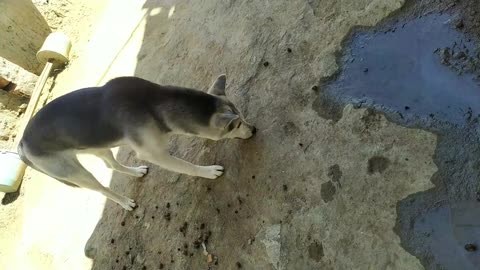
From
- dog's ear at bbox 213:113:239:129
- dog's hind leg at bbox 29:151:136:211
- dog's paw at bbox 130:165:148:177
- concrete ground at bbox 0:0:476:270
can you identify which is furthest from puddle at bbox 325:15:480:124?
dog's hind leg at bbox 29:151:136:211

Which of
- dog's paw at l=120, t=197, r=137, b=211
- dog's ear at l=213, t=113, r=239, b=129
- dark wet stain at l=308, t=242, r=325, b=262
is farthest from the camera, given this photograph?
dog's paw at l=120, t=197, r=137, b=211

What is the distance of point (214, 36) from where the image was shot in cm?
669

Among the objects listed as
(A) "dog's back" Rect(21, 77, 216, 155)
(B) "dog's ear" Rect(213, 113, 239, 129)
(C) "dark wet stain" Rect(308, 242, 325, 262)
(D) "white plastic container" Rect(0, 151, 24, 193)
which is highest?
(A) "dog's back" Rect(21, 77, 216, 155)

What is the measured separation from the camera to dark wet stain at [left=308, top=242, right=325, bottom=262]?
4.54 meters

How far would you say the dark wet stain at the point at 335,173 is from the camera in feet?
15.7

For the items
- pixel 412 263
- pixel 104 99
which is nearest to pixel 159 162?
pixel 104 99

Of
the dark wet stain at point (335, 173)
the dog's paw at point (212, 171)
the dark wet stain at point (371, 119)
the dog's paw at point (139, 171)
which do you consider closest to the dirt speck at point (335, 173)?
the dark wet stain at point (335, 173)

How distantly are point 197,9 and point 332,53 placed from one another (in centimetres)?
268

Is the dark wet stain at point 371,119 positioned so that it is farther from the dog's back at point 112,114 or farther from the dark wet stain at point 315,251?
the dog's back at point 112,114

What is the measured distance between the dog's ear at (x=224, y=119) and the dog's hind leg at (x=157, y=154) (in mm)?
653

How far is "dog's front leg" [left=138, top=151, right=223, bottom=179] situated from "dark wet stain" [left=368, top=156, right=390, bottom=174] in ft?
5.77

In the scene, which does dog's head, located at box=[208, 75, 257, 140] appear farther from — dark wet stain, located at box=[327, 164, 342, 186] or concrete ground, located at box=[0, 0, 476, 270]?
dark wet stain, located at box=[327, 164, 342, 186]

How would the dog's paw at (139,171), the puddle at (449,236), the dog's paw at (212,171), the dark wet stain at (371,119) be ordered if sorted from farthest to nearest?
the dog's paw at (139,171), the dog's paw at (212,171), the dark wet stain at (371,119), the puddle at (449,236)

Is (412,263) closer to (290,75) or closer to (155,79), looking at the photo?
(290,75)
